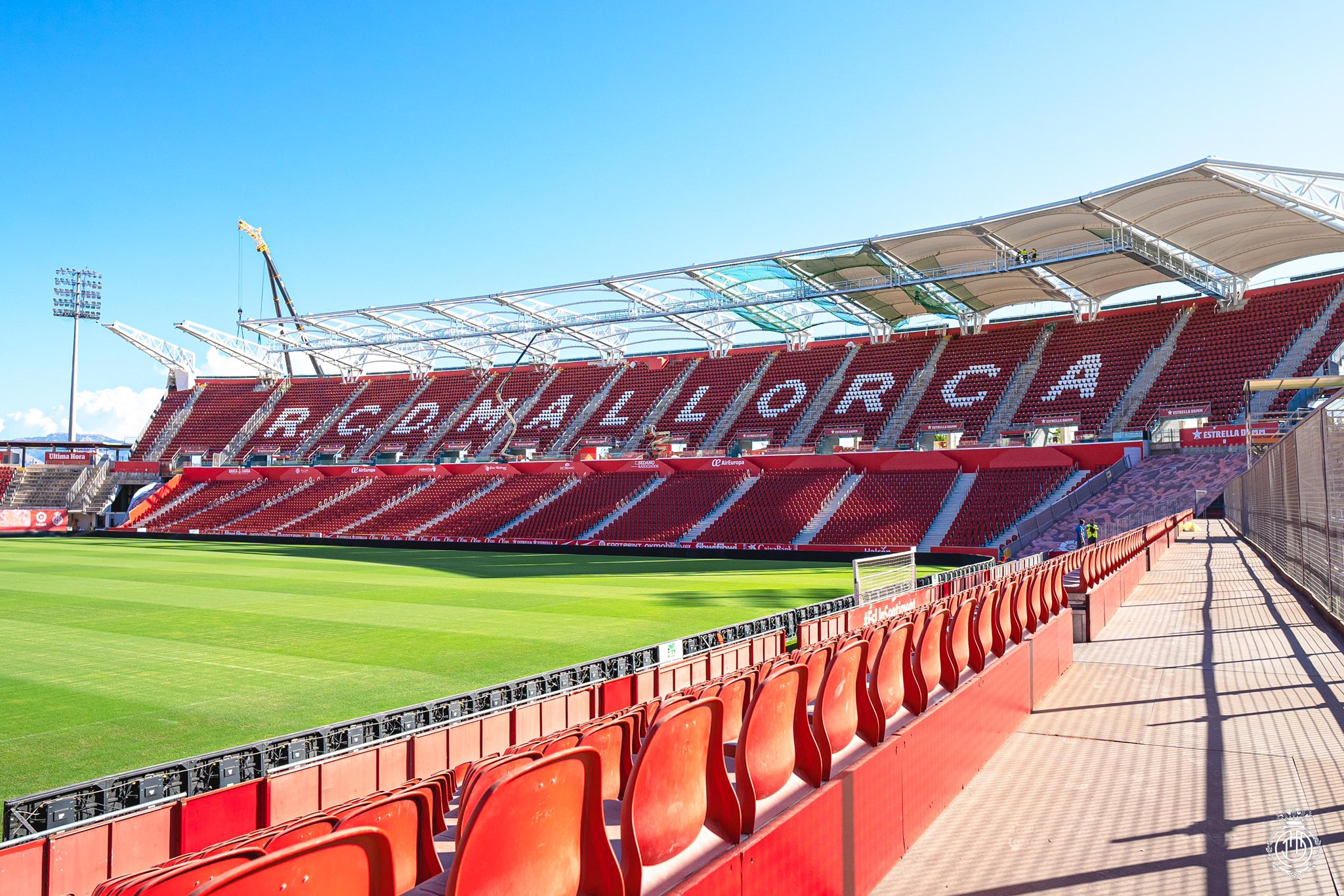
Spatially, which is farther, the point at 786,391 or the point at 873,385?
the point at 786,391

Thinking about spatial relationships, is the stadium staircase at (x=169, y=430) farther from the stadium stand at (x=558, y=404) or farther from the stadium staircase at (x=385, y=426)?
the stadium stand at (x=558, y=404)

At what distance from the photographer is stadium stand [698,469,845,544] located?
32312mm

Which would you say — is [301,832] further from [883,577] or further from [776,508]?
[776,508]

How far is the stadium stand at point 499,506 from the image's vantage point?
38.7 metres

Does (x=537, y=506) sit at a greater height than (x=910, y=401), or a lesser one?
lesser

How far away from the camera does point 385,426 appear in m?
51.3

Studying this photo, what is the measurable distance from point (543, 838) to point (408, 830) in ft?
1.79

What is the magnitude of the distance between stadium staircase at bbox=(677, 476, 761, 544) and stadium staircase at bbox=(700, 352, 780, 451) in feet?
14.3

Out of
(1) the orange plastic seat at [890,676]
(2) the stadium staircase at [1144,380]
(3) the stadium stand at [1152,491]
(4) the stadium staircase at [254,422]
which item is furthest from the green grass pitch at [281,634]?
(4) the stadium staircase at [254,422]

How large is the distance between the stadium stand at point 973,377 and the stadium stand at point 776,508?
4728 millimetres

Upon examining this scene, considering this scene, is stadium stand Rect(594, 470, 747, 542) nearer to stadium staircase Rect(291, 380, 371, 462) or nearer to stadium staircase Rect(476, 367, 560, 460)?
stadium staircase Rect(476, 367, 560, 460)

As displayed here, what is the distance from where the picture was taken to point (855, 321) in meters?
41.1

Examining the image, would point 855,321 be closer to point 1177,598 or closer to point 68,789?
point 1177,598

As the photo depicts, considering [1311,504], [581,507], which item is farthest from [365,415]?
[1311,504]
